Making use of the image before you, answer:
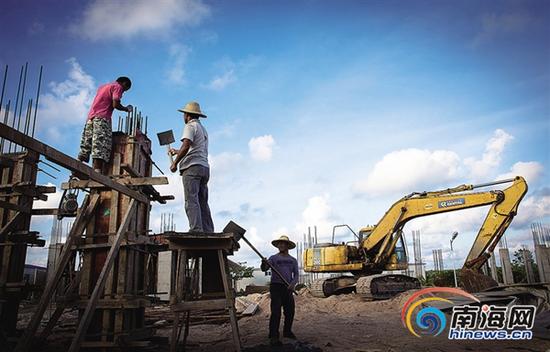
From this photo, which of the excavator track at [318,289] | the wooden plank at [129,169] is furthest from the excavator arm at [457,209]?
the wooden plank at [129,169]

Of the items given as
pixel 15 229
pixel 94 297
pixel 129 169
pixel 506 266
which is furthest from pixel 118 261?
pixel 506 266

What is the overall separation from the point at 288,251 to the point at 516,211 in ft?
31.3

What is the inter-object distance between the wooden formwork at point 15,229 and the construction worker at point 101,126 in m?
1.17

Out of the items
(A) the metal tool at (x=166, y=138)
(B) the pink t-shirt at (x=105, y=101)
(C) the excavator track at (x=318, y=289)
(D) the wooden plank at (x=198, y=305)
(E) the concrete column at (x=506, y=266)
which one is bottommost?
(C) the excavator track at (x=318, y=289)

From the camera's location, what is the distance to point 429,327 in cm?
900

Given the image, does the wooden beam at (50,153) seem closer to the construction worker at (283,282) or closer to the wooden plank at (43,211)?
the wooden plank at (43,211)

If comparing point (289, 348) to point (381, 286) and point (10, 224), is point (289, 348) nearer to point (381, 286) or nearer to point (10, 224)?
point (10, 224)

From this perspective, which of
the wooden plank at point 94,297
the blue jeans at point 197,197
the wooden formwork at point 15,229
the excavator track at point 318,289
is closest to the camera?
the wooden plank at point 94,297

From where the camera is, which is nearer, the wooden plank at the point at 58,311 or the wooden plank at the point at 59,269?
the wooden plank at the point at 59,269

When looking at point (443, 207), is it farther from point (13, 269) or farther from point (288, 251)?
point (13, 269)

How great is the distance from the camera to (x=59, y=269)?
215 inches

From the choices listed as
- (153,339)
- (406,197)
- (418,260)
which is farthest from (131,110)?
(418,260)

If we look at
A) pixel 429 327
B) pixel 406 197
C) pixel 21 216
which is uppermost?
pixel 406 197

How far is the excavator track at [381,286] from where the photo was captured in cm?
1497
